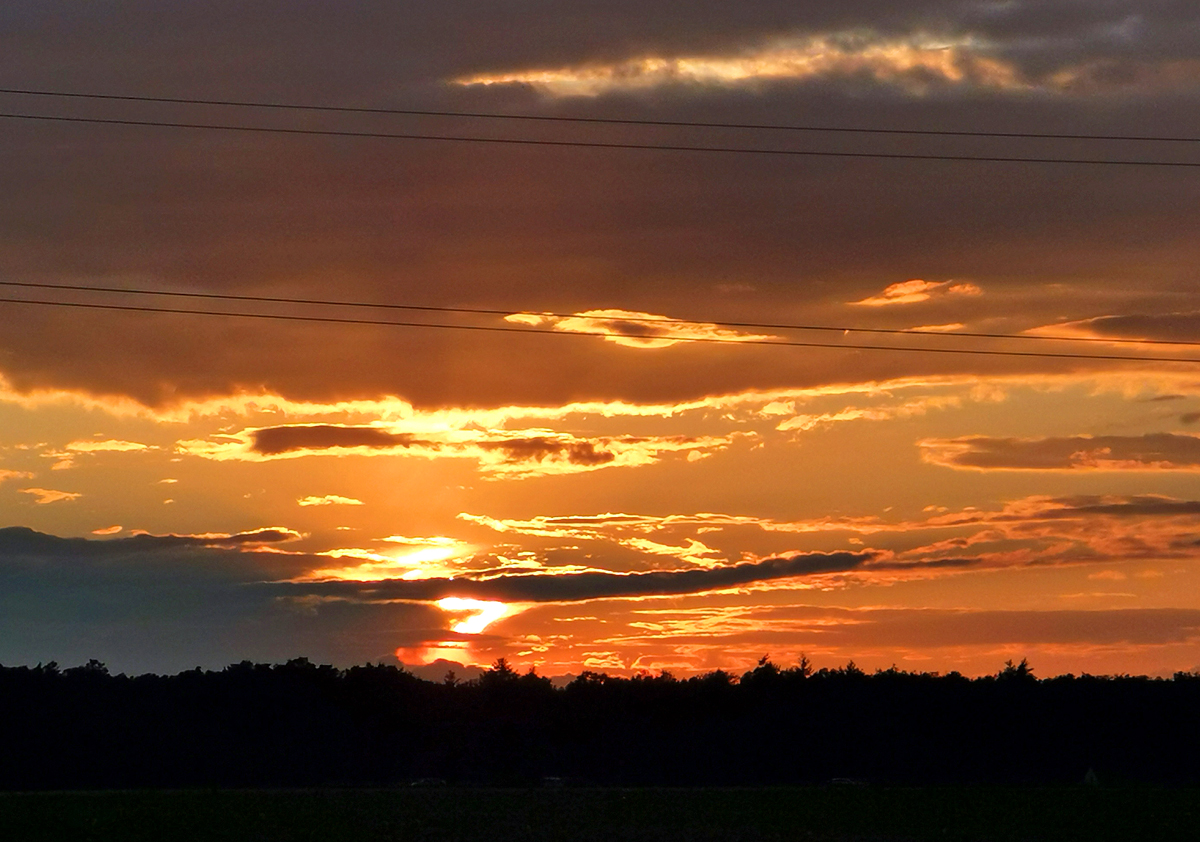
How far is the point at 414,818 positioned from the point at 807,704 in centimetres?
5794

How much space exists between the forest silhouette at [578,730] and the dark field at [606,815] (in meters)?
21.8

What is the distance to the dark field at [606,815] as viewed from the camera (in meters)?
39.9

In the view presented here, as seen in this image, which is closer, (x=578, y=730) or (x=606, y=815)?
(x=606, y=815)

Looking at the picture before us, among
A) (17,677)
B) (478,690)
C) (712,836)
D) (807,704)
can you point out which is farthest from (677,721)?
(712,836)

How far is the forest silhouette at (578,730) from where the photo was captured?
86625mm

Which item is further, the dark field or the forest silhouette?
the forest silhouette

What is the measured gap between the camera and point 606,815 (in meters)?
46.6

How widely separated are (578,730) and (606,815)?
2055 inches

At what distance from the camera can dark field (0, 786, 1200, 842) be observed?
3991 cm

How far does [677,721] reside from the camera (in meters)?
102

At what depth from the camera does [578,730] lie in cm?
9806

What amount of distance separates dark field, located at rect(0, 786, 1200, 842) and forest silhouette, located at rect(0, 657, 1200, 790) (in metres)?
21.8

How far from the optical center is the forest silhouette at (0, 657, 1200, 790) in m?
86.6

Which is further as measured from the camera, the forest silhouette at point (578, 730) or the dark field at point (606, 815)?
the forest silhouette at point (578, 730)
